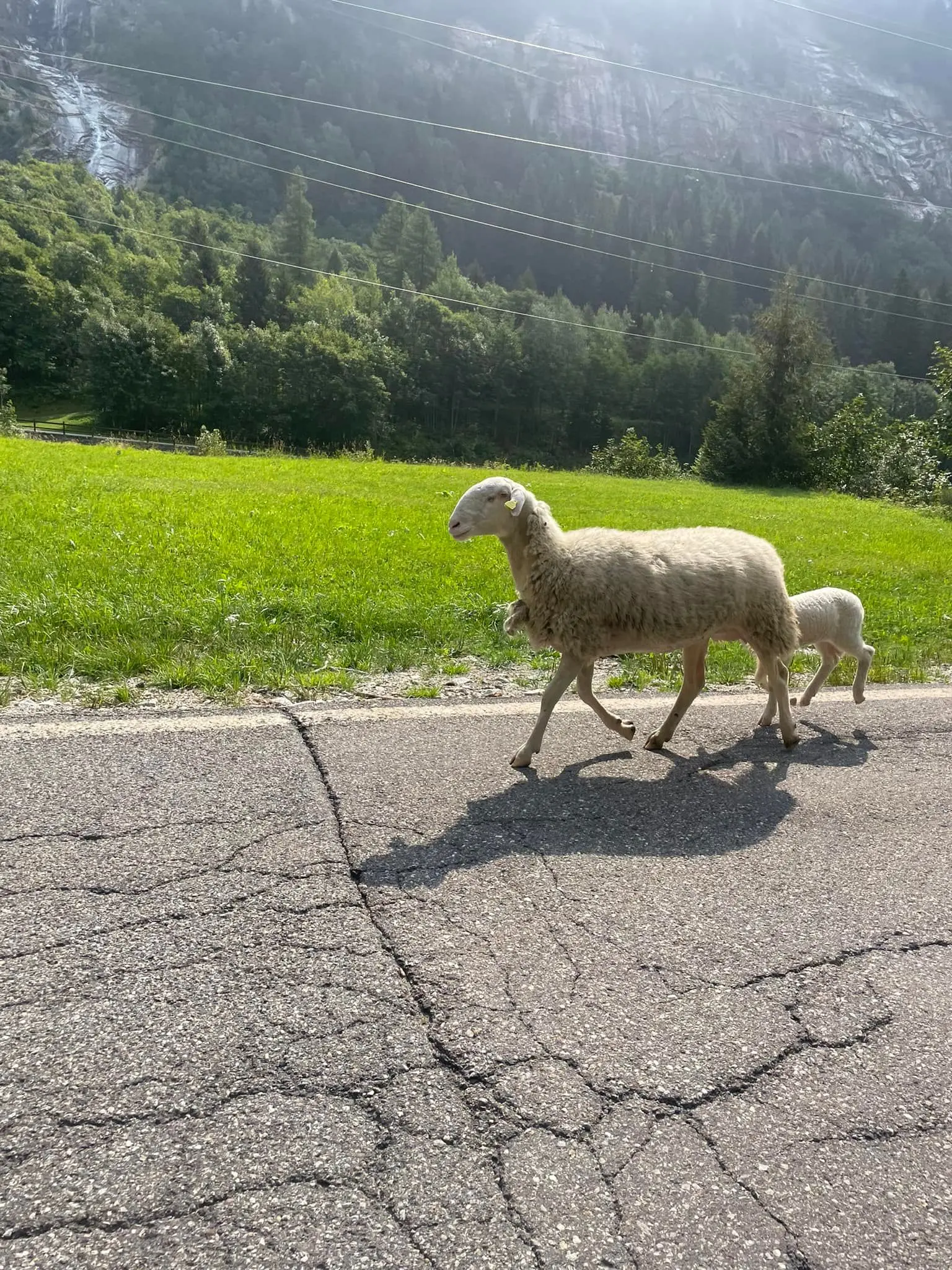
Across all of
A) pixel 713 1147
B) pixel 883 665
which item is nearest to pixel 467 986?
pixel 713 1147

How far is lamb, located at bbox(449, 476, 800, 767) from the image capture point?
4.35 meters

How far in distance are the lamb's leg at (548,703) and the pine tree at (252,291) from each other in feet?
295

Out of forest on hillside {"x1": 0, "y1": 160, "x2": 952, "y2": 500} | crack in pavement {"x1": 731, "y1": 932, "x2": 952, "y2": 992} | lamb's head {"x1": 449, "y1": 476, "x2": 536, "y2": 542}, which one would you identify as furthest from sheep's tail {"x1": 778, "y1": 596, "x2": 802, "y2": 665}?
forest on hillside {"x1": 0, "y1": 160, "x2": 952, "y2": 500}

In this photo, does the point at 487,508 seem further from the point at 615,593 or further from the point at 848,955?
the point at 848,955

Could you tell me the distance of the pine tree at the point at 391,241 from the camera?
10212 centimetres

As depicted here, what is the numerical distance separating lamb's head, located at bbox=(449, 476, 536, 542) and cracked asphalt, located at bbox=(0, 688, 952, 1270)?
135 centimetres

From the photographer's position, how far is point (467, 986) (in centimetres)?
248

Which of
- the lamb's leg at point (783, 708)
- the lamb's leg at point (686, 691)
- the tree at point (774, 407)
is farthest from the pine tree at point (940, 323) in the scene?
the lamb's leg at point (686, 691)

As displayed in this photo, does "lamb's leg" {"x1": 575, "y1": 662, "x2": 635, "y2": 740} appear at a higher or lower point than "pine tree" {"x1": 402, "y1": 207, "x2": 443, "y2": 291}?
lower

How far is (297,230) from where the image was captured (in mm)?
93438

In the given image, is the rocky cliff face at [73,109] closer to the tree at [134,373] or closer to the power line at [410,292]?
the power line at [410,292]

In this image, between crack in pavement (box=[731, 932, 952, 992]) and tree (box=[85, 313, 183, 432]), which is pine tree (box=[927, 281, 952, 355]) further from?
crack in pavement (box=[731, 932, 952, 992])

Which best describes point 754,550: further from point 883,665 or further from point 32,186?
point 32,186

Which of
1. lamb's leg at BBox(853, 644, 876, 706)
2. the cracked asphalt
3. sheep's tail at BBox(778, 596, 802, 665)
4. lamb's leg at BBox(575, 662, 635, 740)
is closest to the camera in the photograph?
the cracked asphalt
